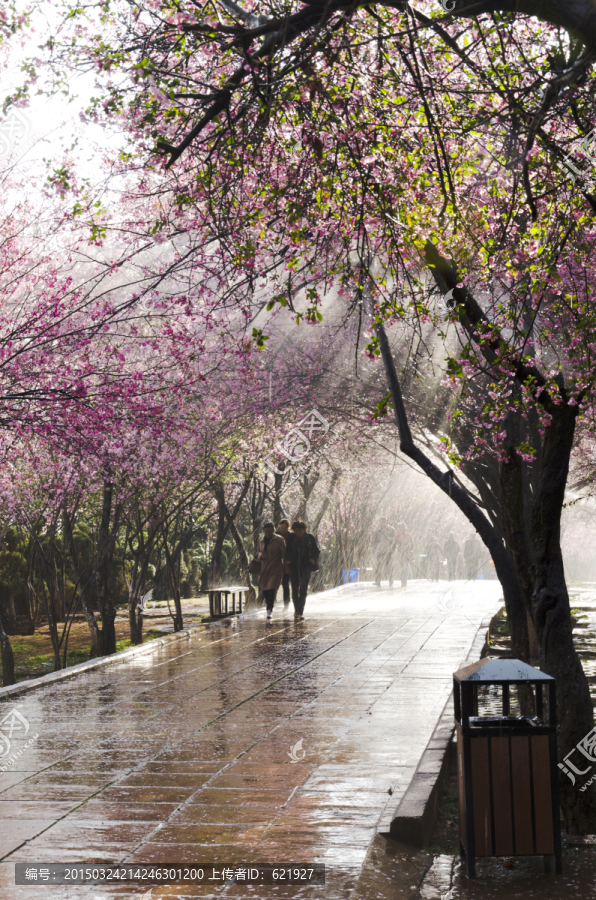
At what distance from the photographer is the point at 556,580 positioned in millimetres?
6551

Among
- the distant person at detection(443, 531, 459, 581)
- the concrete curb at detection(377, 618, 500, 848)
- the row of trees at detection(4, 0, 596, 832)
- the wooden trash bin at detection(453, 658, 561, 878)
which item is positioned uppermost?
the row of trees at detection(4, 0, 596, 832)

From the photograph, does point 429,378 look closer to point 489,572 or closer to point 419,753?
point 419,753

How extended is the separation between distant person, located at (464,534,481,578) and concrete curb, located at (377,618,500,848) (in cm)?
3846

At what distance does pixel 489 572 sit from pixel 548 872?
54.3m

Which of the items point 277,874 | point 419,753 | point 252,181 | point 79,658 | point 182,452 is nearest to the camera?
point 277,874

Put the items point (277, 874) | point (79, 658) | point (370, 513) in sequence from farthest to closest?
1. point (370, 513)
2. point (79, 658)
3. point (277, 874)

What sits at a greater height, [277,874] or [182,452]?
[182,452]

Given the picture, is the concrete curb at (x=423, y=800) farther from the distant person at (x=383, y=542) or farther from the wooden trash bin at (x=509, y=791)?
the distant person at (x=383, y=542)

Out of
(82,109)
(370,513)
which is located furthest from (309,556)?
(370,513)

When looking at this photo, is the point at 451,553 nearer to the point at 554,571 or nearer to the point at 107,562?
the point at 107,562

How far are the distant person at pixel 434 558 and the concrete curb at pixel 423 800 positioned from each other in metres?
41.7

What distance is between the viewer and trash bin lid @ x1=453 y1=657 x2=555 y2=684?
5.26 metres

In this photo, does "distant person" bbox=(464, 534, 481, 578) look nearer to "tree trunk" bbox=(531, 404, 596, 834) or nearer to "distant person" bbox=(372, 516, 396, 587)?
"distant person" bbox=(372, 516, 396, 587)

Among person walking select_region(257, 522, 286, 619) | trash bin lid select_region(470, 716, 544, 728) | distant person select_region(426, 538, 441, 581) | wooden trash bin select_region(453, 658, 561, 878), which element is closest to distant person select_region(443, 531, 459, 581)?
distant person select_region(426, 538, 441, 581)
